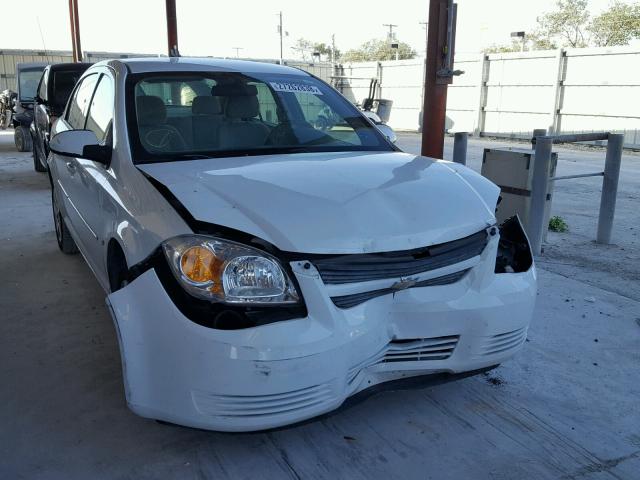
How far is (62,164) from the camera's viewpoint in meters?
4.50

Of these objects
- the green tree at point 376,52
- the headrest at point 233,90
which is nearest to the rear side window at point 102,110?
the headrest at point 233,90

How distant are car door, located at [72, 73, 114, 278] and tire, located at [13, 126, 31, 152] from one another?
1061cm

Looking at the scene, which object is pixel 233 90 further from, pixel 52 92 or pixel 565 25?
pixel 565 25

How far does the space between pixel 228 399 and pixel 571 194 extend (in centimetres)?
807

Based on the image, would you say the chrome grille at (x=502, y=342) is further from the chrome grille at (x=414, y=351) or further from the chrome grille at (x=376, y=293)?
the chrome grille at (x=376, y=293)

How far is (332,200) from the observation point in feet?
8.20

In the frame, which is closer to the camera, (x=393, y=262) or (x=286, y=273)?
(x=286, y=273)

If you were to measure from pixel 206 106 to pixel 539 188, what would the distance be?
2.99m

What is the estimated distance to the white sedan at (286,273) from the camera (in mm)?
2172

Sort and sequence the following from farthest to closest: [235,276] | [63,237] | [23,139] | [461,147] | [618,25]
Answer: [618,25] → [23,139] → [461,147] → [63,237] → [235,276]

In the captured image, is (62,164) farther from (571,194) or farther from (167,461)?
(571,194)

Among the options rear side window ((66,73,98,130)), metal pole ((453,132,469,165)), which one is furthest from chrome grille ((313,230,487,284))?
metal pole ((453,132,469,165))

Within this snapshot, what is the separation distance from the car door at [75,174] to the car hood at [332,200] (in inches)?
47.2

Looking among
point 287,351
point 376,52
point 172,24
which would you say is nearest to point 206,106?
point 287,351
